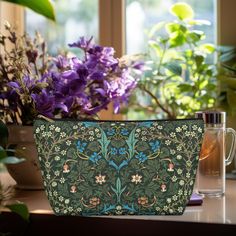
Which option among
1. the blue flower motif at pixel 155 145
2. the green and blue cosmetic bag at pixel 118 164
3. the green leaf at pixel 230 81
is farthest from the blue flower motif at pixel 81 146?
the green leaf at pixel 230 81

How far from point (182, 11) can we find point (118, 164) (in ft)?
2.35

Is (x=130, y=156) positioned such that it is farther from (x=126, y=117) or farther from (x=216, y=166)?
(x=126, y=117)

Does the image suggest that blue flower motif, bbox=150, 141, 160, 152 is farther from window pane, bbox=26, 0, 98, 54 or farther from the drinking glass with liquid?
window pane, bbox=26, 0, 98, 54

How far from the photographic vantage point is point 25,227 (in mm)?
914

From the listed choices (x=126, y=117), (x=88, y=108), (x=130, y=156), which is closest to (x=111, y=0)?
(x=126, y=117)

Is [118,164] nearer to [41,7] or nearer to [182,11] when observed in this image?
[41,7]

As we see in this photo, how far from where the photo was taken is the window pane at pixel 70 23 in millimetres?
1700

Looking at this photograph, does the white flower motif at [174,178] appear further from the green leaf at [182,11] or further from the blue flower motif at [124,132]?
the green leaf at [182,11]

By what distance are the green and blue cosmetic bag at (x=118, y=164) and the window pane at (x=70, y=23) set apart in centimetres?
84

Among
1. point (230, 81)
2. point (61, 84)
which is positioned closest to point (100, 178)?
point (61, 84)

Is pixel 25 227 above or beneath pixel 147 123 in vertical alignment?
beneath

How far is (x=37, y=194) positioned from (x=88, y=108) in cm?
22

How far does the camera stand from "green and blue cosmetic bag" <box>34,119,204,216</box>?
0.88 meters

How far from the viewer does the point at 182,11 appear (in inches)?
57.8
